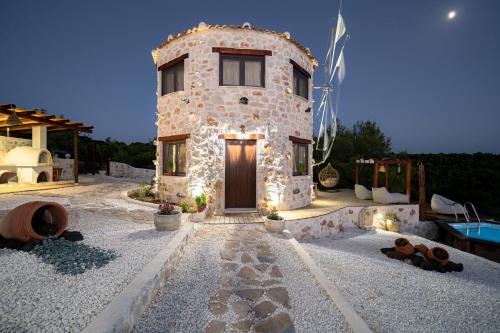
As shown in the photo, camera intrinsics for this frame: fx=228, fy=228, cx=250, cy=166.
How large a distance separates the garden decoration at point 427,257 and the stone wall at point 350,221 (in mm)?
1886

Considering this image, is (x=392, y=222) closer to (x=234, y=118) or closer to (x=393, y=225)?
(x=393, y=225)

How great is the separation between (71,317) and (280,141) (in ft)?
22.0

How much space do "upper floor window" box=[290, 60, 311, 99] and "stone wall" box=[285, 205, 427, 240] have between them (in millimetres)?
4724

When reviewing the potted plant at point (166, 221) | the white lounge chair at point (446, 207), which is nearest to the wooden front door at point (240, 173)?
the potted plant at point (166, 221)

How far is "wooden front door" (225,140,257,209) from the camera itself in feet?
25.1

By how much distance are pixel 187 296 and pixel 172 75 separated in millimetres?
7835

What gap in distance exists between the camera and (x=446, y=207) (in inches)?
407

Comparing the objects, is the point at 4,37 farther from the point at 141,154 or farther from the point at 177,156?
the point at 177,156

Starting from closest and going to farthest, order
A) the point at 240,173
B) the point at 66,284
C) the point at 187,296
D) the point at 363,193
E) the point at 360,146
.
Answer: the point at 66,284 < the point at 187,296 < the point at 240,173 < the point at 363,193 < the point at 360,146

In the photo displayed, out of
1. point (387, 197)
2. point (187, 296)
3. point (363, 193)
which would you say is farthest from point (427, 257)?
point (187, 296)

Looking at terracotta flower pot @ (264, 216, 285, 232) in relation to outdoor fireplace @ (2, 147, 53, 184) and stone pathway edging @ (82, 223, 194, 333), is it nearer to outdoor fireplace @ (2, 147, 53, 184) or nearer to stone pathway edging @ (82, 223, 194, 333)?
stone pathway edging @ (82, 223, 194, 333)

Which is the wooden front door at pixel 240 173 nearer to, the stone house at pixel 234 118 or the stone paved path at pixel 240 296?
the stone house at pixel 234 118

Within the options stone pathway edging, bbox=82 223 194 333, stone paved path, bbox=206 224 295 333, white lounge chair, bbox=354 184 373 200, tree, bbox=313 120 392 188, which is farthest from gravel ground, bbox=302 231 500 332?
tree, bbox=313 120 392 188

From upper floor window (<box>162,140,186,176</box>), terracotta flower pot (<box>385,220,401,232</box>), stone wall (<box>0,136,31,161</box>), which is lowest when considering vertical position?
terracotta flower pot (<box>385,220,401,232</box>)
